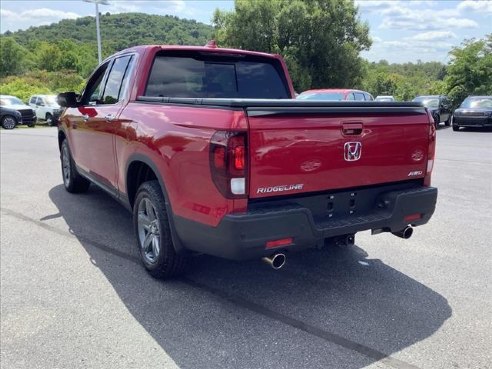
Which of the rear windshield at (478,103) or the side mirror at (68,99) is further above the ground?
the side mirror at (68,99)

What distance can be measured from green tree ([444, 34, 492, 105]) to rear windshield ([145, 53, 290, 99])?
30567 mm

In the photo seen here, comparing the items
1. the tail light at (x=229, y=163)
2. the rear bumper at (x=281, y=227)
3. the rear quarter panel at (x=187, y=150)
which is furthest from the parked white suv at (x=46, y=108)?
the tail light at (x=229, y=163)

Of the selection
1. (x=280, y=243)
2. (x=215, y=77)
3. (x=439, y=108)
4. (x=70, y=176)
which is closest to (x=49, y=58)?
(x=439, y=108)

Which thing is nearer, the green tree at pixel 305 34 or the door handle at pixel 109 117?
the door handle at pixel 109 117

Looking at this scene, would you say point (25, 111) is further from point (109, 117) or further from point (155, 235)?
point (155, 235)

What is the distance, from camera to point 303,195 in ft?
10.6

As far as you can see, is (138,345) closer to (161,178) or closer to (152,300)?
(152,300)

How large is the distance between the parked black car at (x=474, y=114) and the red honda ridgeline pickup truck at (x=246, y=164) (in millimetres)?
18424

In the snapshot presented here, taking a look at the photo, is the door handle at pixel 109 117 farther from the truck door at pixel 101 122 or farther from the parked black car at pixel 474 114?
the parked black car at pixel 474 114

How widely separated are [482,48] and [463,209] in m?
30.1

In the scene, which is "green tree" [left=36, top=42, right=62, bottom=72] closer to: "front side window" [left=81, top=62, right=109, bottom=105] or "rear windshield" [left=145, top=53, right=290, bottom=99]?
"front side window" [left=81, top=62, right=109, bottom=105]

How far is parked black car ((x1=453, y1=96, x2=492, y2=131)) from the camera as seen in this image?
65.3ft

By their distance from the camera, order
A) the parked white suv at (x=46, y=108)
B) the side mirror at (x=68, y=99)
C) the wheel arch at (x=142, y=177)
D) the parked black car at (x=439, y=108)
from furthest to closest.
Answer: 1. the parked white suv at (x=46, y=108)
2. the parked black car at (x=439, y=108)
3. the side mirror at (x=68, y=99)
4. the wheel arch at (x=142, y=177)

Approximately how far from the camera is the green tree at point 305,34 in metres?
32.9
